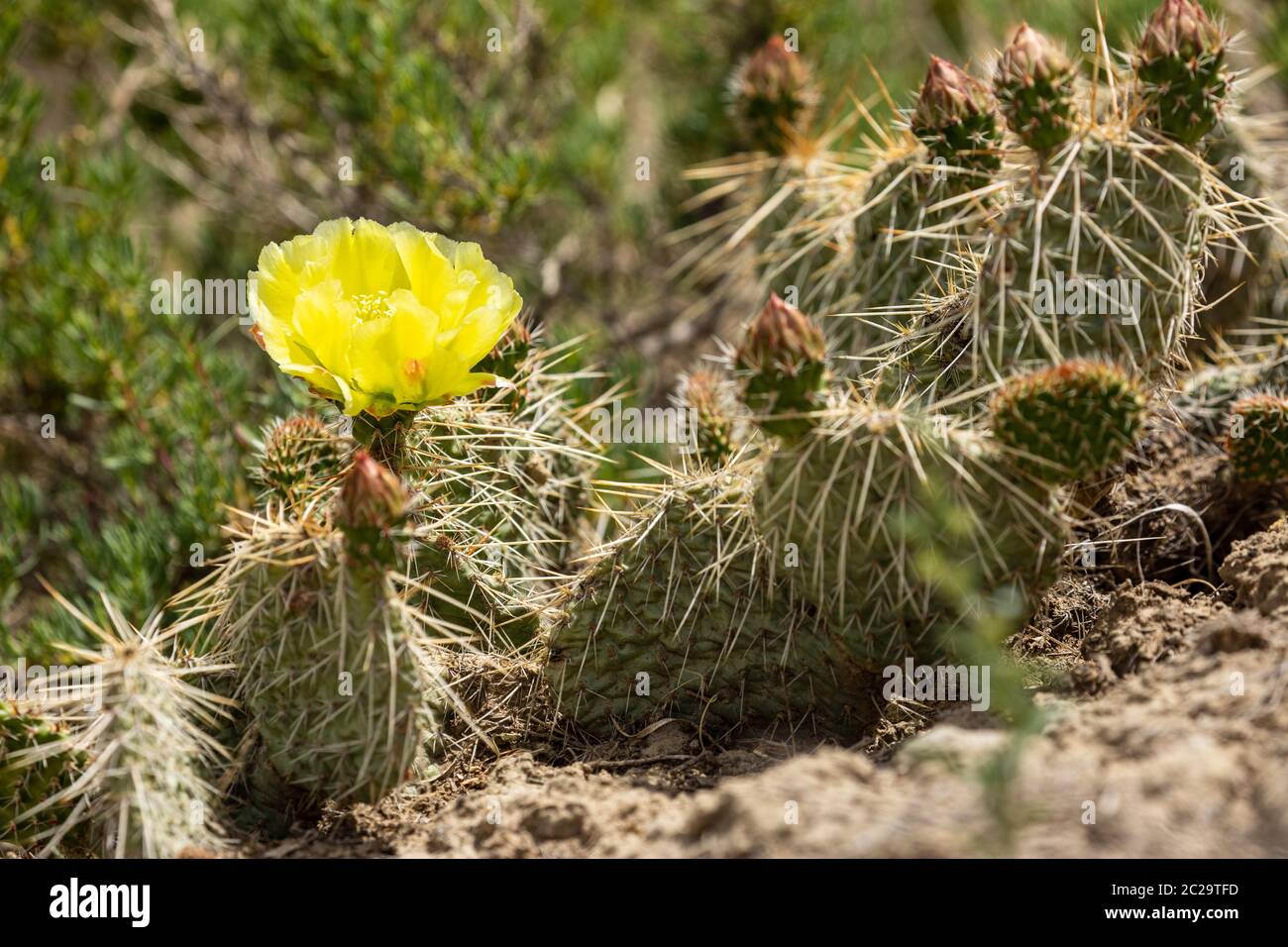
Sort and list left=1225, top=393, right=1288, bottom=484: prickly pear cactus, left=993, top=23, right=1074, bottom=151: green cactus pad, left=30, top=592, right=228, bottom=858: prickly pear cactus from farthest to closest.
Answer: left=1225, top=393, right=1288, bottom=484: prickly pear cactus, left=993, top=23, right=1074, bottom=151: green cactus pad, left=30, top=592, right=228, bottom=858: prickly pear cactus

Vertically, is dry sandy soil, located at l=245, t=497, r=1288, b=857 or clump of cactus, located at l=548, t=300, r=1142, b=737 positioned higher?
clump of cactus, located at l=548, t=300, r=1142, b=737

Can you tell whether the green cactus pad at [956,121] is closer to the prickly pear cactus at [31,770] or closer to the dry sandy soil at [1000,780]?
the dry sandy soil at [1000,780]

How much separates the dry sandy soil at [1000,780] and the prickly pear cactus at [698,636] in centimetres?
7

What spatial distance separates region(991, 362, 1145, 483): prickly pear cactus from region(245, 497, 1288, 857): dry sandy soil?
310mm

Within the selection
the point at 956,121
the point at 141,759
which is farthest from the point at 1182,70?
the point at 141,759

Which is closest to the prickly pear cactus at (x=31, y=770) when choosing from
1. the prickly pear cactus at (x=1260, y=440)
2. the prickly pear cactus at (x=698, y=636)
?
the prickly pear cactus at (x=698, y=636)

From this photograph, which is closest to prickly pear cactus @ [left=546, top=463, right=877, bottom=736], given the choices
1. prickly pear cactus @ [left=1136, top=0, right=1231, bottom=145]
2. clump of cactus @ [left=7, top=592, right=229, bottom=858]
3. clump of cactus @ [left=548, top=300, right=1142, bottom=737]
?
clump of cactus @ [left=548, top=300, right=1142, bottom=737]

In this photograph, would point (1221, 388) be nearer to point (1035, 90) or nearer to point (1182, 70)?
point (1182, 70)

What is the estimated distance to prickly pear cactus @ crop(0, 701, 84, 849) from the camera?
2.07 metres

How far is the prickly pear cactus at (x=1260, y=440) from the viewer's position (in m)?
2.41

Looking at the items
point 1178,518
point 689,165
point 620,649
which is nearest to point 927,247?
point 1178,518

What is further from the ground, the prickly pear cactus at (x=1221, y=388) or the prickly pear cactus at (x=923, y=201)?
the prickly pear cactus at (x=923, y=201)

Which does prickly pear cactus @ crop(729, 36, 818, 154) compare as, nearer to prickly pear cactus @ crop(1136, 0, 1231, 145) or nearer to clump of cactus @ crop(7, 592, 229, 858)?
prickly pear cactus @ crop(1136, 0, 1231, 145)

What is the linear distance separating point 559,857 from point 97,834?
705 millimetres
